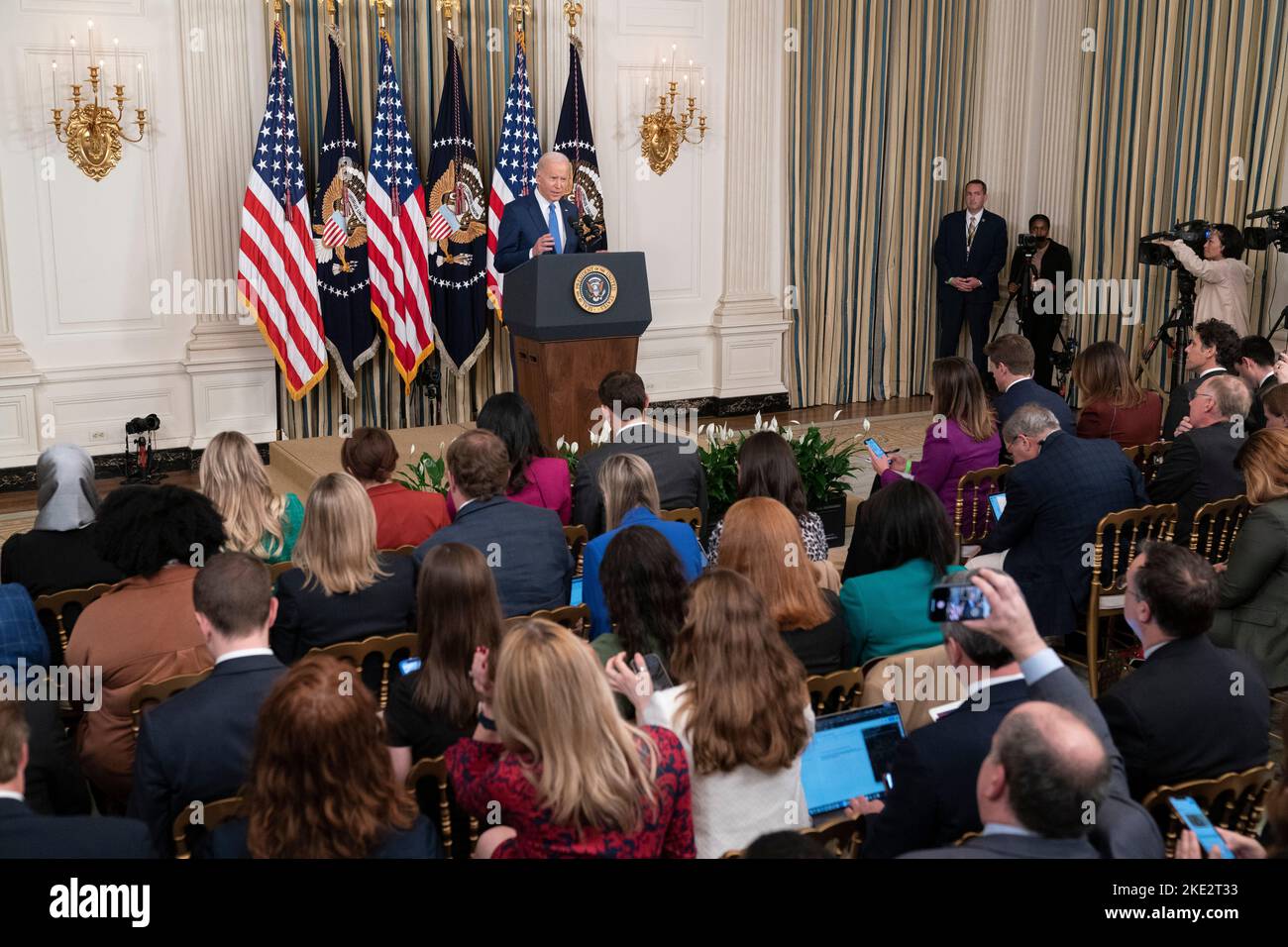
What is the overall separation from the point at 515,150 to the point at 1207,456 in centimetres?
506

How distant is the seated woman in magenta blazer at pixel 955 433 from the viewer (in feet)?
17.3

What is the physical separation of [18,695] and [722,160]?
7.01 meters

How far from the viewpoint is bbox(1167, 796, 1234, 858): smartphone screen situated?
235 cm

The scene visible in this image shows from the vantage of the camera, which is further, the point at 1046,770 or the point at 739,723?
the point at 739,723

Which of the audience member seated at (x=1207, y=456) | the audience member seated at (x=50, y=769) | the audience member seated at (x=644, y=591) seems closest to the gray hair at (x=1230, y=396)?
the audience member seated at (x=1207, y=456)

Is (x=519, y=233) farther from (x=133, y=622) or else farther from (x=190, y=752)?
(x=190, y=752)

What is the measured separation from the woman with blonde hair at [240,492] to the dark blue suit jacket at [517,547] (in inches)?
25.4

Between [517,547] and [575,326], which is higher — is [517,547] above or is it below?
below

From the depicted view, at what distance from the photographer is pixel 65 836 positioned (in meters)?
2.20

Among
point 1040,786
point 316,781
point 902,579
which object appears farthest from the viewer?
point 902,579

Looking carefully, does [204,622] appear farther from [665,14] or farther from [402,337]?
[665,14]

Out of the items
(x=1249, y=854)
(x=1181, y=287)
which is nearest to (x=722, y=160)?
(x=1181, y=287)

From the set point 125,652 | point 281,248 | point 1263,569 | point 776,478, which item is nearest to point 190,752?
point 125,652

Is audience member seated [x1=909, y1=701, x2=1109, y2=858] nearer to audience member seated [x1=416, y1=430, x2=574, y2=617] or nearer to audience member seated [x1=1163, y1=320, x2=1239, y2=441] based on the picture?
audience member seated [x1=416, y1=430, x2=574, y2=617]
